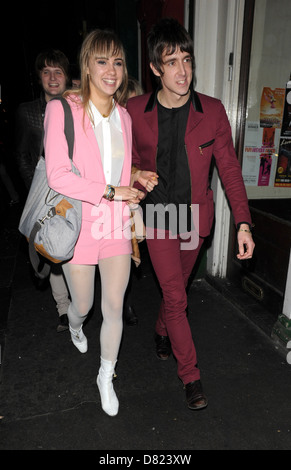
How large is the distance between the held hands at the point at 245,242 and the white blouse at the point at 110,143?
32.8 inches

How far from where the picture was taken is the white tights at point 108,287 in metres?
2.08

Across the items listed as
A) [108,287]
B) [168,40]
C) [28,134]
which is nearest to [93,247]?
[108,287]

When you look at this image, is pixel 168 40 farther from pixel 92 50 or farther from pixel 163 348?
pixel 163 348

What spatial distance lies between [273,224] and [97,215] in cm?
194

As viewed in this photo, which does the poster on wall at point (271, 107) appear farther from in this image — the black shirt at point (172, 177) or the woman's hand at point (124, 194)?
the woman's hand at point (124, 194)

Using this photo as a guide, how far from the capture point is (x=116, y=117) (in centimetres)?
206

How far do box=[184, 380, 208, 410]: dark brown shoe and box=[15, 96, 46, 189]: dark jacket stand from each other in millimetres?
2187

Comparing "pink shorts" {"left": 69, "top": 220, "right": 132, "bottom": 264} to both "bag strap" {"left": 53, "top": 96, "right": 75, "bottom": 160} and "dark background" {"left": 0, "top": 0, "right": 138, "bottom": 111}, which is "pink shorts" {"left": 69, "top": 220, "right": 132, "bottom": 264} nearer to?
"bag strap" {"left": 53, "top": 96, "right": 75, "bottom": 160}

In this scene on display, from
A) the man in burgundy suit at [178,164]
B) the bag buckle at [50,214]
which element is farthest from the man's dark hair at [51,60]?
the bag buckle at [50,214]

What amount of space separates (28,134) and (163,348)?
2.20m

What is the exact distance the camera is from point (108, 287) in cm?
209
